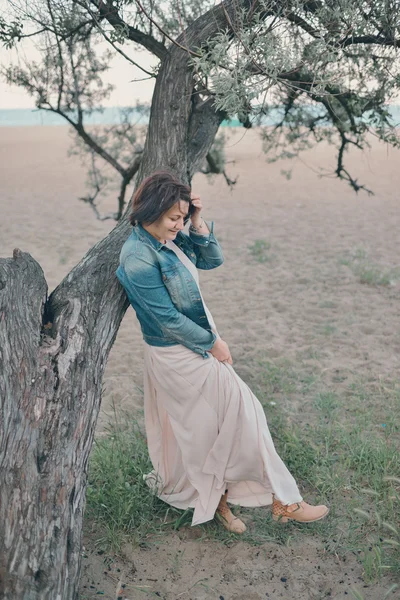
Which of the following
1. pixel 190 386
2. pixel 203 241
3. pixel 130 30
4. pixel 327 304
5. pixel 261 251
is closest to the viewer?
pixel 190 386

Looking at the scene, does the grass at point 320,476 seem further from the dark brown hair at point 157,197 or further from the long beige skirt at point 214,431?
the dark brown hair at point 157,197

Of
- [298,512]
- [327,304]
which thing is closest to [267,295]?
[327,304]

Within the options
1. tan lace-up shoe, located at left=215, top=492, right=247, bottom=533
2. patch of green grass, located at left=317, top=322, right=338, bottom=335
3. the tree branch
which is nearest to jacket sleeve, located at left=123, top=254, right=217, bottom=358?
tan lace-up shoe, located at left=215, top=492, right=247, bottom=533

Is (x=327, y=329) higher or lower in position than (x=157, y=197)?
lower

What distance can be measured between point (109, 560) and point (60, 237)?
9.14 m

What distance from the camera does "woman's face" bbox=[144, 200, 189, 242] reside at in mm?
2889

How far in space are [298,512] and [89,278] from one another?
170 cm

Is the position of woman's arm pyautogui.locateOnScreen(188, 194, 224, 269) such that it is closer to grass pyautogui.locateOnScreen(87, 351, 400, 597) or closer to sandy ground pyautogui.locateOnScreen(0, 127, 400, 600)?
sandy ground pyautogui.locateOnScreen(0, 127, 400, 600)

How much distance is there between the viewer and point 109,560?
10.3 feet

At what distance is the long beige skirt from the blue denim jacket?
9 cm

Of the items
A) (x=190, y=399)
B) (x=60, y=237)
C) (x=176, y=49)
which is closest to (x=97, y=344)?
(x=190, y=399)

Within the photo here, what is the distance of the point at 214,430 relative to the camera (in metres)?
3.16

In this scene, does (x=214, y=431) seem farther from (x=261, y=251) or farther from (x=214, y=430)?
(x=261, y=251)

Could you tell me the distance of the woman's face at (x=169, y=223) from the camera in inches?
114
